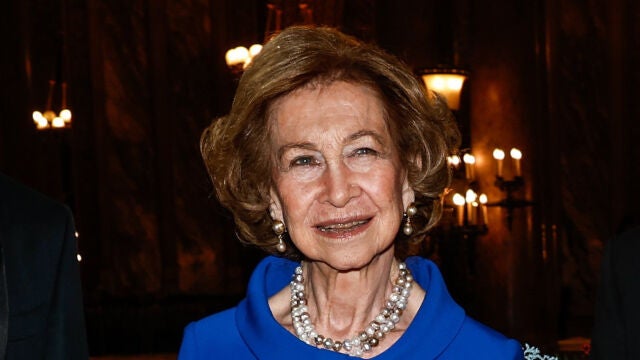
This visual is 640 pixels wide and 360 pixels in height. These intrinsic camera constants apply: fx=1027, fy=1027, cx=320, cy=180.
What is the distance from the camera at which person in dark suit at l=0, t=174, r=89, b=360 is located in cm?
203

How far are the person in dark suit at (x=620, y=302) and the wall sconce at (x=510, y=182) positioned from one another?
7216 millimetres

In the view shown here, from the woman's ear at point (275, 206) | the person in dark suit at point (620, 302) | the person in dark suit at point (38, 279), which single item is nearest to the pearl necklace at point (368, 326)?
the woman's ear at point (275, 206)

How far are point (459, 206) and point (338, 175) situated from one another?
7.14 meters

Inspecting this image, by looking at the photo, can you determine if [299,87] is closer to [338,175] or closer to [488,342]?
[338,175]

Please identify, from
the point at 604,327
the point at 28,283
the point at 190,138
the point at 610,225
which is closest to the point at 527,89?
the point at 610,225

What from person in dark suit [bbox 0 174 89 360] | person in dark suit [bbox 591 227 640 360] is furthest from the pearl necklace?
person in dark suit [bbox 0 174 89 360]

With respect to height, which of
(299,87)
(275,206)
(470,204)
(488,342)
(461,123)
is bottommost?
(488,342)

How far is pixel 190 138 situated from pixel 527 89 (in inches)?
205

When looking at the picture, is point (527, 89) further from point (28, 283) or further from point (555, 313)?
point (28, 283)

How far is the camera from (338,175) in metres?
2.65

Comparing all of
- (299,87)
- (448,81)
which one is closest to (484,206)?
(448,81)

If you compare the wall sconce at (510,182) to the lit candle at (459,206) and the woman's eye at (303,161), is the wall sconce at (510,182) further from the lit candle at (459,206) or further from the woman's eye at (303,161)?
the woman's eye at (303,161)

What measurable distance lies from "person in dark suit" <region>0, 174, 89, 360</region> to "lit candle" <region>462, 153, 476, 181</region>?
7.91 m

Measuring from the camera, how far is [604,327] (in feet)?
9.30
